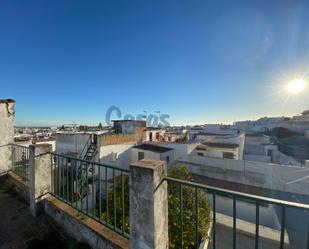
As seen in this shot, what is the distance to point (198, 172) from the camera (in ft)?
A: 58.9

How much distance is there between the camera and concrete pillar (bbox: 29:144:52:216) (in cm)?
391

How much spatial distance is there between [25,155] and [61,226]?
2902 mm

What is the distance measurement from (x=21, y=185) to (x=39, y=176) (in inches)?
60.8

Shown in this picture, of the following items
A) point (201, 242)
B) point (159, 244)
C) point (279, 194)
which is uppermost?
point (159, 244)

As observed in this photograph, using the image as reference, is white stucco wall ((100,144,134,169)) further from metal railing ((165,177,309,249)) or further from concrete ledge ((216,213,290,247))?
metal railing ((165,177,309,249))

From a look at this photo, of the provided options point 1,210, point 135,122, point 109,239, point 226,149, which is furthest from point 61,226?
point 135,122

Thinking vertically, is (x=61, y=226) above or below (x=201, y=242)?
above

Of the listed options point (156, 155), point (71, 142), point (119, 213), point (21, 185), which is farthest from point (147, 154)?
point (119, 213)

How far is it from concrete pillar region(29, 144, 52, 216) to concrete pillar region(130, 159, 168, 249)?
269cm

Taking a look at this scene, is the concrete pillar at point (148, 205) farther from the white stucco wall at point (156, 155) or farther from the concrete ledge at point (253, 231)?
the white stucco wall at point (156, 155)

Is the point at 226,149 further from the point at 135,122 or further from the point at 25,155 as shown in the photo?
the point at 25,155

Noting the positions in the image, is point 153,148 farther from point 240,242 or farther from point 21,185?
point 21,185

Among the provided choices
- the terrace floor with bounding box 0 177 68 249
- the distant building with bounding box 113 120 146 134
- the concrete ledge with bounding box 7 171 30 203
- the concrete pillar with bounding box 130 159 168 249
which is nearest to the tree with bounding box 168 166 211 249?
the concrete pillar with bounding box 130 159 168 249

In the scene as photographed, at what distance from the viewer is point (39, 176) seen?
395cm
